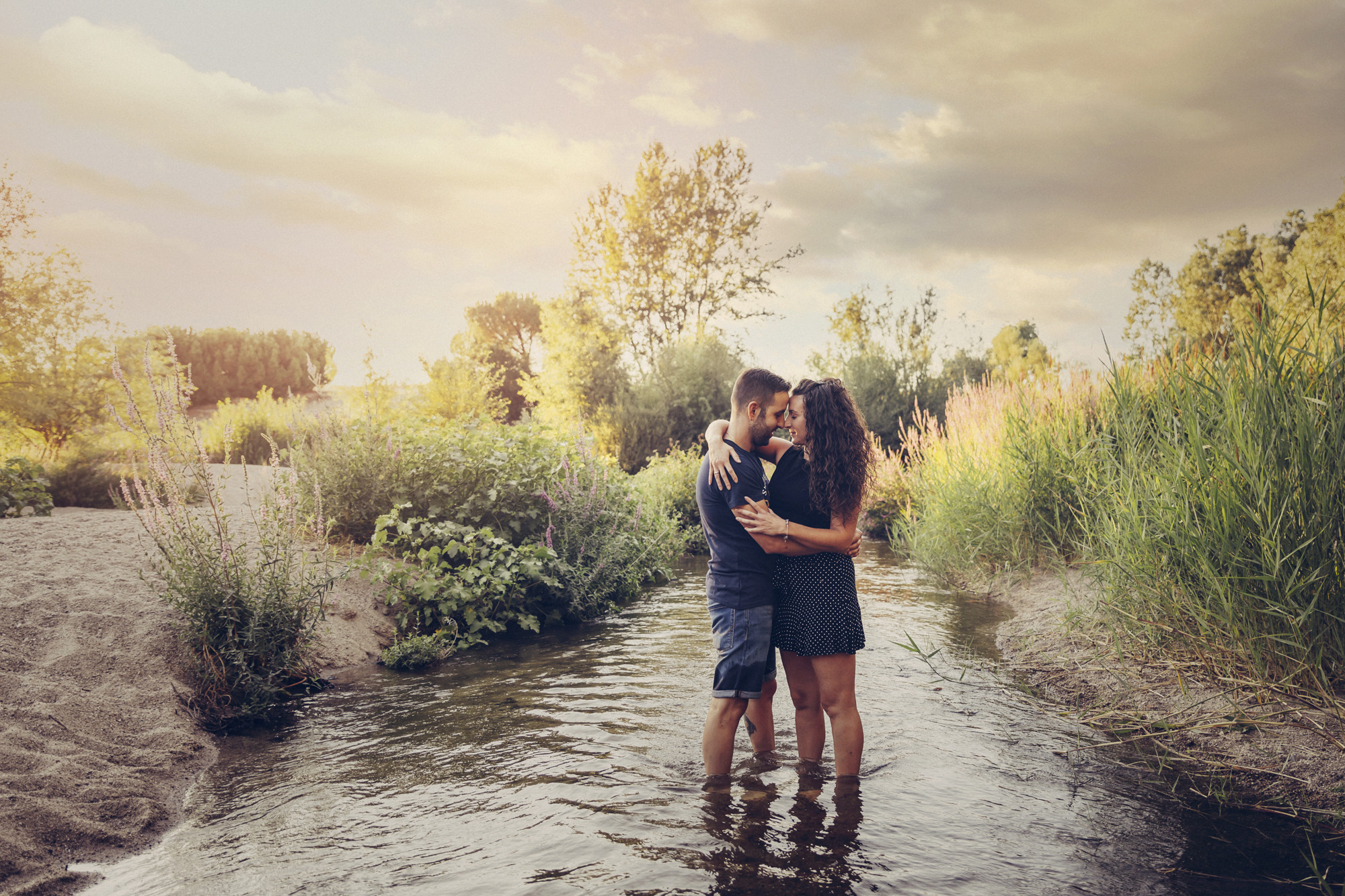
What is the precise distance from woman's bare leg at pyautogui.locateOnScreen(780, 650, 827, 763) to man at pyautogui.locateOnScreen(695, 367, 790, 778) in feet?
0.44

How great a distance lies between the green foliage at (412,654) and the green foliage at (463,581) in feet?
1.30

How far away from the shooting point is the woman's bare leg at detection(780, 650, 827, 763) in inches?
142

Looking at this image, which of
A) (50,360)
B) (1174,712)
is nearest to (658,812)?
(1174,712)

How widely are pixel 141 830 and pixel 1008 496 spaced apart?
7544 mm

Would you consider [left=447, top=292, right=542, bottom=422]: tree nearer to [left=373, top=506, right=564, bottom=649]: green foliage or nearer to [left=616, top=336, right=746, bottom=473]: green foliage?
[left=616, top=336, right=746, bottom=473]: green foliage

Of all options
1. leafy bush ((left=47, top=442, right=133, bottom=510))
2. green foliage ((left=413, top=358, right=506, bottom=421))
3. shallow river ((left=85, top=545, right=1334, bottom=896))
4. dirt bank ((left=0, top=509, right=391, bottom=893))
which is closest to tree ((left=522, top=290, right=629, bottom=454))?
green foliage ((left=413, top=358, right=506, bottom=421))

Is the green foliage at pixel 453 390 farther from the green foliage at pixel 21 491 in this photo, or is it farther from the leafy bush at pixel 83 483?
the green foliage at pixel 21 491

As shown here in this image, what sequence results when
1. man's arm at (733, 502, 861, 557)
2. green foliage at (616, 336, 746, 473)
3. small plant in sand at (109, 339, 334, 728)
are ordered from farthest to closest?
1. green foliage at (616, 336, 746, 473)
2. small plant in sand at (109, 339, 334, 728)
3. man's arm at (733, 502, 861, 557)

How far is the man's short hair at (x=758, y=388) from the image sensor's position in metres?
3.63

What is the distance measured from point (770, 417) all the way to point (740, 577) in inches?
32.0

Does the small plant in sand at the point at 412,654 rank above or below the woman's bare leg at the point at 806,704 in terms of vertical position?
below

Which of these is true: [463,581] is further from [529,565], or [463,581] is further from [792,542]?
[792,542]

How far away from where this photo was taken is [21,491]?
8.59 meters

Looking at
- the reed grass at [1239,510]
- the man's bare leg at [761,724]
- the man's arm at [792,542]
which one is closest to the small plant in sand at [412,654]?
the man's bare leg at [761,724]
